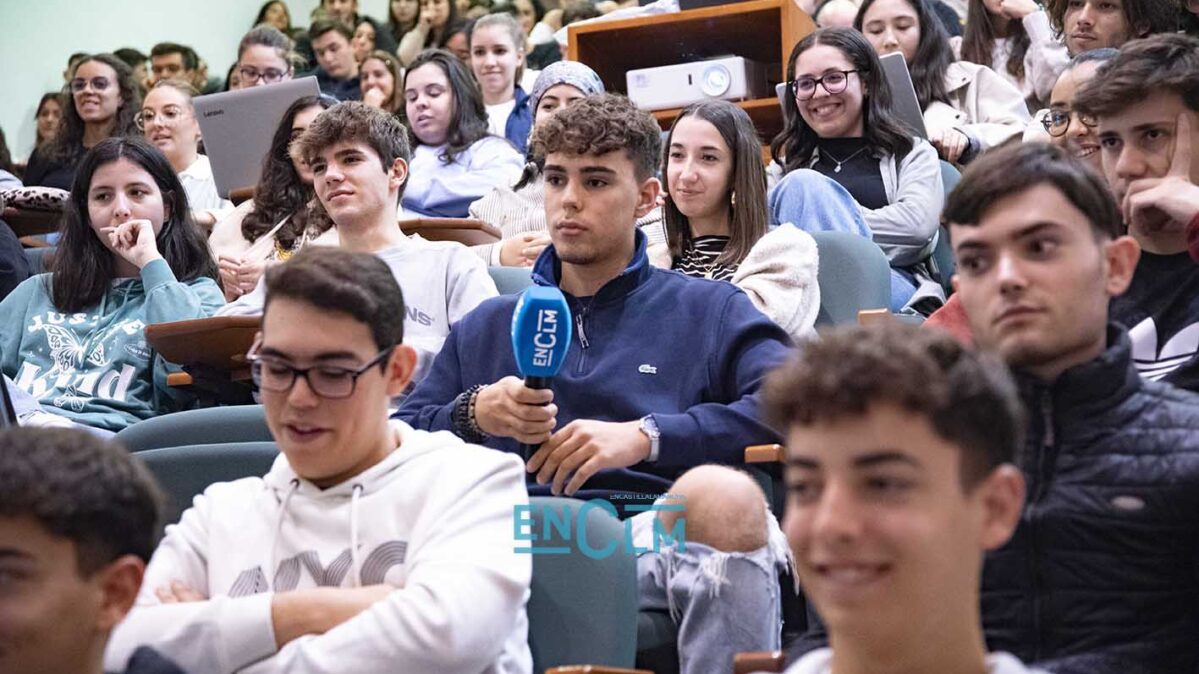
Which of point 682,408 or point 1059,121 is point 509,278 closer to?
point 682,408

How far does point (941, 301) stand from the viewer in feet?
12.0

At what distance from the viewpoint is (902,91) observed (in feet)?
14.2

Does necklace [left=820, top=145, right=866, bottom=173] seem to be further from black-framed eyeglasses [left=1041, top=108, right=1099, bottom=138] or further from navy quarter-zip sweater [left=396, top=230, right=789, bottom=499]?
navy quarter-zip sweater [left=396, top=230, right=789, bottom=499]

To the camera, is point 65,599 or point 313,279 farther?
point 313,279

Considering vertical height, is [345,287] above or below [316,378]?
above

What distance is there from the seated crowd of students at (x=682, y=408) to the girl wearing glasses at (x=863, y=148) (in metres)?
0.01

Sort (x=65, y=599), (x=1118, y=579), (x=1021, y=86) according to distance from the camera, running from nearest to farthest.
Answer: (x=65, y=599), (x=1118, y=579), (x=1021, y=86)

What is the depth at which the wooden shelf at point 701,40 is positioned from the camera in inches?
195

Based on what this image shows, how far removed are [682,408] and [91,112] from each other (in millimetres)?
3953

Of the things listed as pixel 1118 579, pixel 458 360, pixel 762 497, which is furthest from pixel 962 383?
pixel 458 360

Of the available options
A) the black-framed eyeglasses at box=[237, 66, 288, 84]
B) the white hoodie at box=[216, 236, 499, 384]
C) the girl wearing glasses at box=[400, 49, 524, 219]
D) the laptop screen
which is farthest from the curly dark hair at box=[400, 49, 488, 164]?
the laptop screen

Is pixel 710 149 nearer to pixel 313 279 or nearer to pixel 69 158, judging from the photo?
pixel 313 279

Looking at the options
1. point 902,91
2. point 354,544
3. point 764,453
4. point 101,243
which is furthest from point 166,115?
point 354,544

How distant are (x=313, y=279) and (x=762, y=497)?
80 cm
